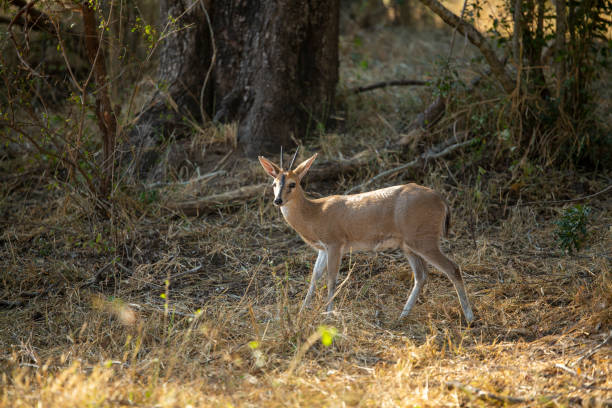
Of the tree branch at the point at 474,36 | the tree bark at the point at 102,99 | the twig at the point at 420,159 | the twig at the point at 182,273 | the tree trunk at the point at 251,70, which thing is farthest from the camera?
the tree trunk at the point at 251,70

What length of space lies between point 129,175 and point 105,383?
12.3 ft

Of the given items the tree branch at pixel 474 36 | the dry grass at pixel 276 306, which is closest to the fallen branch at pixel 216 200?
the dry grass at pixel 276 306

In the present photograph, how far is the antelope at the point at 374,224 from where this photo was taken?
544 centimetres

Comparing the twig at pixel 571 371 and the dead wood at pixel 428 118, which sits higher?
the dead wood at pixel 428 118

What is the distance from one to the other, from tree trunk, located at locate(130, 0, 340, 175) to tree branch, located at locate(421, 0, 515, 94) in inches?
82.1

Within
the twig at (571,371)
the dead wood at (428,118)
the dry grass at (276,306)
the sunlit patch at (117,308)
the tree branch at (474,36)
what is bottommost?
the sunlit patch at (117,308)

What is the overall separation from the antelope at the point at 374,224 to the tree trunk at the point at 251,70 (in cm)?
261

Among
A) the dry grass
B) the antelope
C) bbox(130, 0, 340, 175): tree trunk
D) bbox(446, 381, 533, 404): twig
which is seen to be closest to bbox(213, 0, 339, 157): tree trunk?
bbox(130, 0, 340, 175): tree trunk

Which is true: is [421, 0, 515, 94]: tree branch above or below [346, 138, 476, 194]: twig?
above

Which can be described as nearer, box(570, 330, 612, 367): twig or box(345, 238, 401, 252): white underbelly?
box(570, 330, 612, 367): twig

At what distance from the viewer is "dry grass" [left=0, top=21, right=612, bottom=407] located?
3934 mm

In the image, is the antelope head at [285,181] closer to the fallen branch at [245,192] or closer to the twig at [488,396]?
the fallen branch at [245,192]

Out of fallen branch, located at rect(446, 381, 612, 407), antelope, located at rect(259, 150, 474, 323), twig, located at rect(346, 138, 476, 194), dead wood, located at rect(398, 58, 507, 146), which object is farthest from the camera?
dead wood, located at rect(398, 58, 507, 146)

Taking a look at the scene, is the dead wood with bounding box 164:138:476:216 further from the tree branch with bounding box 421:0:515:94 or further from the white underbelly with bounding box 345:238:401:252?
the white underbelly with bounding box 345:238:401:252
